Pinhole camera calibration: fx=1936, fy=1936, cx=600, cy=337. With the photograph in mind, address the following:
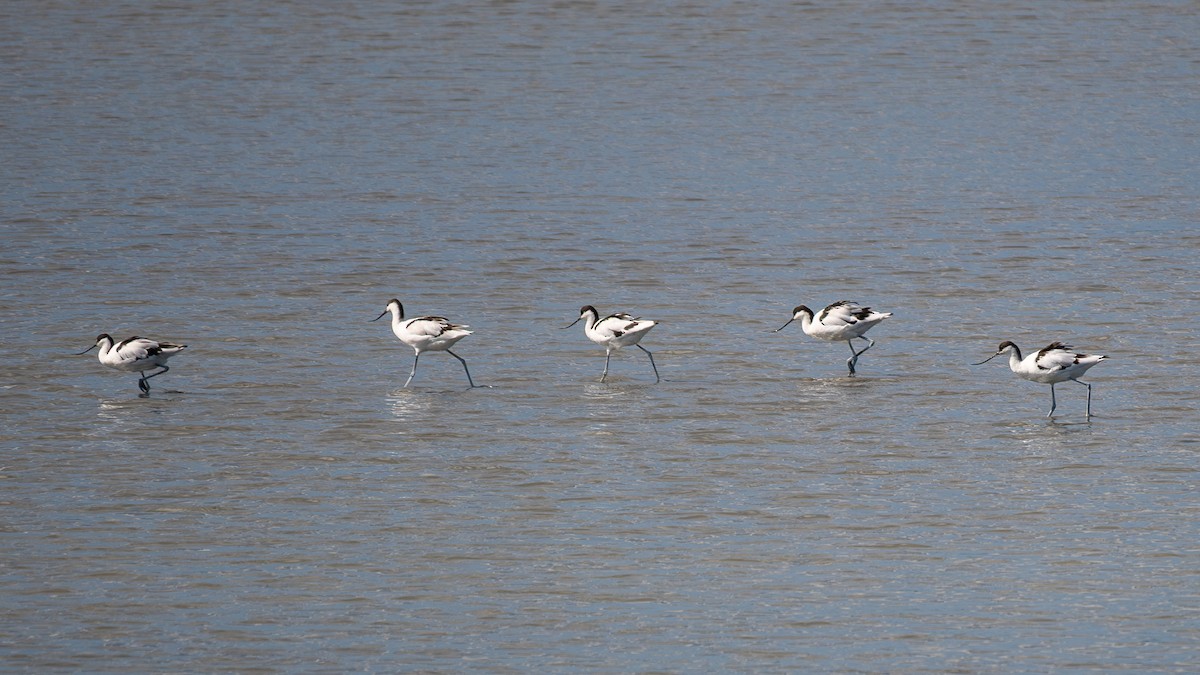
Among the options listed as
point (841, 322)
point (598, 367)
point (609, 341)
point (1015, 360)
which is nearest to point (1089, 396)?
point (1015, 360)

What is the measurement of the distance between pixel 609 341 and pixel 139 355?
463 centimetres

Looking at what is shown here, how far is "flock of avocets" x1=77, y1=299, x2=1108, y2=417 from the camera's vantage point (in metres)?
17.7

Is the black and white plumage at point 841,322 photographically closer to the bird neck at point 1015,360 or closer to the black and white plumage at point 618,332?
the black and white plumage at point 618,332

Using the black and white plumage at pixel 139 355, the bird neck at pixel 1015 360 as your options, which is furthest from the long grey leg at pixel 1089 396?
the black and white plumage at pixel 139 355

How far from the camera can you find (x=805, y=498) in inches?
579

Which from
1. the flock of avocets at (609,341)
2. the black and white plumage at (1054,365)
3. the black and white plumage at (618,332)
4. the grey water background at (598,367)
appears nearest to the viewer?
the grey water background at (598,367)

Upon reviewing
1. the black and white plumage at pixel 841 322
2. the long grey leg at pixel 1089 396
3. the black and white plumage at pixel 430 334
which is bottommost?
the long grey leg at pixel 1089 396

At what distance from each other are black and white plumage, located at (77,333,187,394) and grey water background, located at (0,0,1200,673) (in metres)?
0.38

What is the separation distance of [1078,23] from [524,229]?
25551 mm

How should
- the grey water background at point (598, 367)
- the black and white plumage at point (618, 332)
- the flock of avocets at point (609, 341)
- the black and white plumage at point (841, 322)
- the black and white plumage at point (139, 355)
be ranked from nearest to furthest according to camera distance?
the grey water background at point (598, 367)
the flock of avocets at point (609, 341)
the black and white plumage at point (139, 355)
the black and white plumage at point (618, 332)
the black and white plumage at point (841, 322)

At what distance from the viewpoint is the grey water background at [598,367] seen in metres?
12.1

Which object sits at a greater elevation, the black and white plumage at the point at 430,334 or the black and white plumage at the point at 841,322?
the black and white plumage at the point at 430,334

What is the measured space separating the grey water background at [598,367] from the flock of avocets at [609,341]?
33 cm

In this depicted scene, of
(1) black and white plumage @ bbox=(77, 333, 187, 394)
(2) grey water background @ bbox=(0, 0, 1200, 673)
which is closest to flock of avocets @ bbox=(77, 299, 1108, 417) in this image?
(1) black and white plumage @ bbox=(77, 333, 187, 394)
